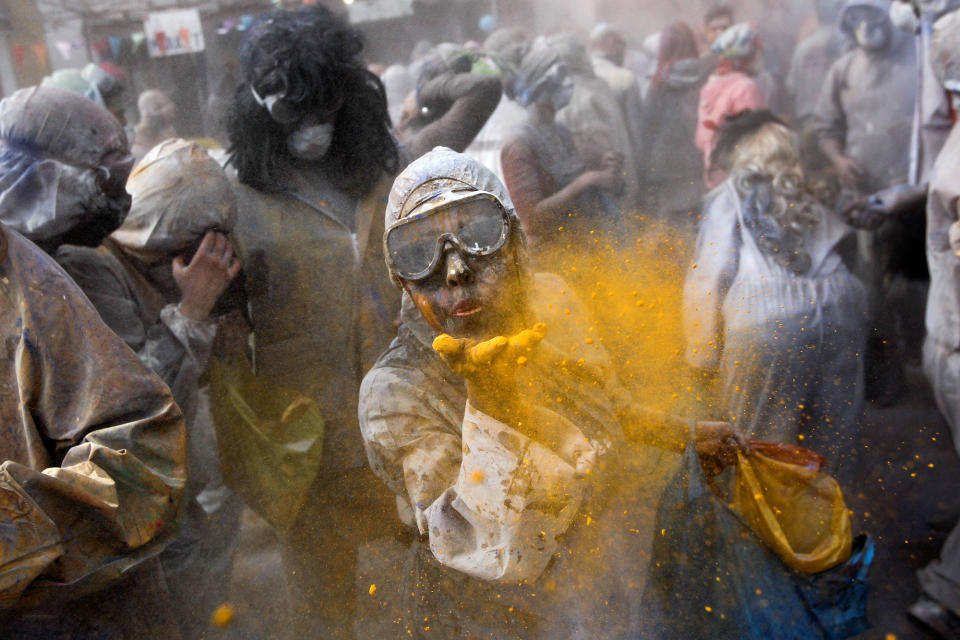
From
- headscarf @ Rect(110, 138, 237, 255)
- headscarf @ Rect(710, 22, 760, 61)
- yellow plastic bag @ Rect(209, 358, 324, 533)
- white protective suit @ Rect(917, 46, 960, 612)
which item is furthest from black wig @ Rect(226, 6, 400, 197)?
headscarf @ Rect(710, 22, 760, 61)

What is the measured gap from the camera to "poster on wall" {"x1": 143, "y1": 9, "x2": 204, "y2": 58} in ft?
10.5

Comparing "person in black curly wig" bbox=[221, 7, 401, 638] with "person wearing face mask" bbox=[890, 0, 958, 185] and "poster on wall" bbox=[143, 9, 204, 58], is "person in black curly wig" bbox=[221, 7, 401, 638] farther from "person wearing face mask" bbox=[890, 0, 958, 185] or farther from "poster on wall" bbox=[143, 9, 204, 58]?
"person wearing face mask" bbox=[890, 0, 958, 185]

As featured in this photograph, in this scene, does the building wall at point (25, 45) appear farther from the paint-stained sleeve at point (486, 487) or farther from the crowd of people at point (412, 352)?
the paint-stained sleeve at point (486, 487)

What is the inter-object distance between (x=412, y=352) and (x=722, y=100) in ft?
9.70

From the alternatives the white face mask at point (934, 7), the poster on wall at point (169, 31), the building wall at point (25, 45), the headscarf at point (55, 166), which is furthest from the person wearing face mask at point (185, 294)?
the white face mask at point (934, 7)

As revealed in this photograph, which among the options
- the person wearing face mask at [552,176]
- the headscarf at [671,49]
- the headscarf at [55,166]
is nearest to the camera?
the headscarf at [55,166]

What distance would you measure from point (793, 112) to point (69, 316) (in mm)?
4346

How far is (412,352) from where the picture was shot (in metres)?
2.18

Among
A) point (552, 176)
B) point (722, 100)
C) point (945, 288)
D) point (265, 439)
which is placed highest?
point (552, 176)

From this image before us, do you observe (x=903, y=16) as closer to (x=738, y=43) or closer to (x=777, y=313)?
(x=738, y=43)

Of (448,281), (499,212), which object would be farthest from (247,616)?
(499,212)

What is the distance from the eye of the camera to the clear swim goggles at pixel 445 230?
75.1 inches

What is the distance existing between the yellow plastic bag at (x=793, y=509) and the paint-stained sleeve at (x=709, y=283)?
39cm

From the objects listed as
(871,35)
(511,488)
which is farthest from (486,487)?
(871,35)
